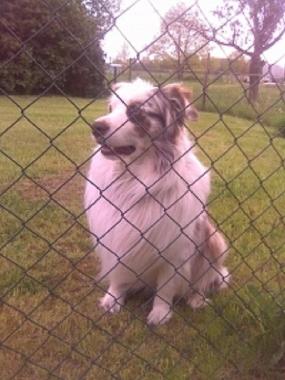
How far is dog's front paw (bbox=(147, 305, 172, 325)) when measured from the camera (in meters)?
2.95

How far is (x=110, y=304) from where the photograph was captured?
307 cm

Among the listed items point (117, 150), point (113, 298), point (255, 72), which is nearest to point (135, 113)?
point (117, 150)

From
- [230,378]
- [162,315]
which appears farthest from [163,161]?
[230,378]

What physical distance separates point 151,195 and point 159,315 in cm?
77

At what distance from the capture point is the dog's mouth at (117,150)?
2631mm

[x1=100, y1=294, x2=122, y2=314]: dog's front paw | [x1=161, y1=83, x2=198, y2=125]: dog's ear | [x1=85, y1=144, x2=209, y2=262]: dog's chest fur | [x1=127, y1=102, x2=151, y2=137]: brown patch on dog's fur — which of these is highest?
[x1=161, y1=83, x2=198, y2=125]: dog's ear

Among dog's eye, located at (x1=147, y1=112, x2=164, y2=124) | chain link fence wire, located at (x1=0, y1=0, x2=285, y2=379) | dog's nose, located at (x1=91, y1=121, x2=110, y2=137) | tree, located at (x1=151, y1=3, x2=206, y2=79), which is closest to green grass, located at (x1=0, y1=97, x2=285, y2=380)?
chain link fence wire, located at (x1=0, y1=0, x2=285, y2=379)

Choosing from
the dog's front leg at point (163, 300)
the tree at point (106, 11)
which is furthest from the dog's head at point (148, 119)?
the dog's front leg at point (163, 300)

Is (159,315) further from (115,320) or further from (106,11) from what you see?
(106,11)

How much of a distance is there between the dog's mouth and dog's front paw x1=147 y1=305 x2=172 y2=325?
2.87 feet

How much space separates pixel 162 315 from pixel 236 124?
26.8ft

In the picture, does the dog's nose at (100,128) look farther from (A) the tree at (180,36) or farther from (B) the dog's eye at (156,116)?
(A) the tree at (180,36)

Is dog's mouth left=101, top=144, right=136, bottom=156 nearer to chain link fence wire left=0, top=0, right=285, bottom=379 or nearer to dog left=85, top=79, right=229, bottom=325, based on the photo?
dog left=85, top=79, right=229, bottom=325

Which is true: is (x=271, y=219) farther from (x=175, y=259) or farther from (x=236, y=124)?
(x=236, y=124)
